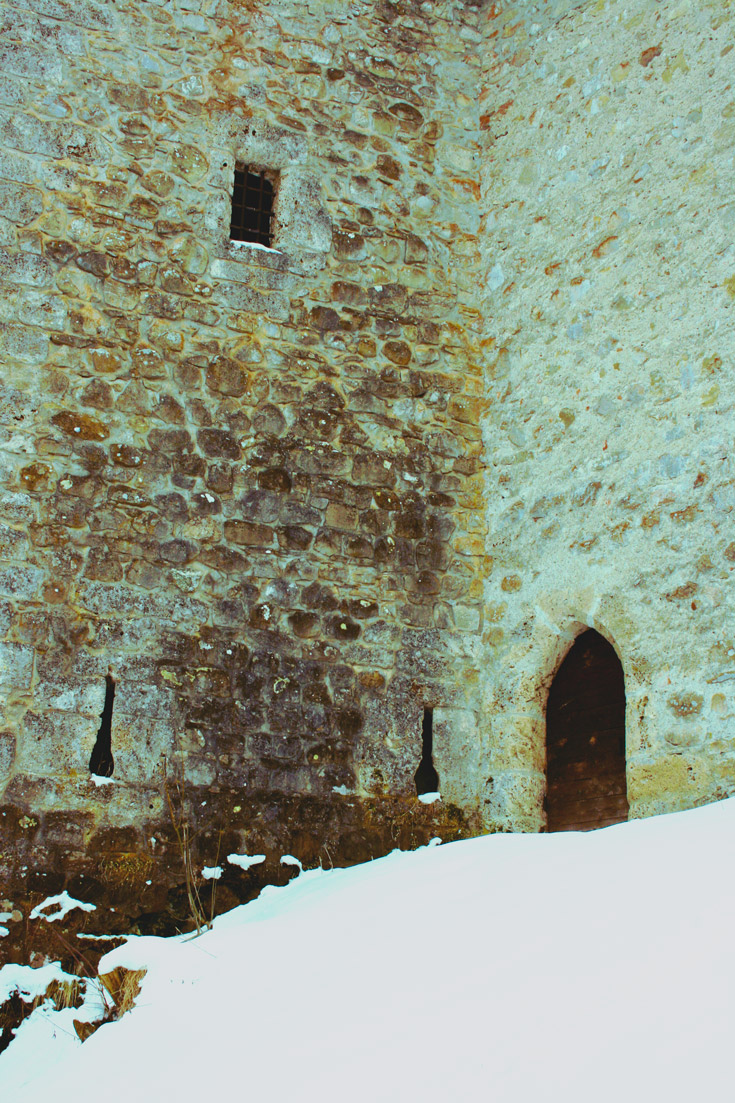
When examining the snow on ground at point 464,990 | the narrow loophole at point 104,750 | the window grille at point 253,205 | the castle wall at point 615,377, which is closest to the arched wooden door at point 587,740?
the castle wall at point 615,377

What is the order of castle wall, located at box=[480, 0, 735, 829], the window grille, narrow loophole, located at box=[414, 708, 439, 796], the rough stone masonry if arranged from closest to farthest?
castle wall, located at box=[480, 0, 735, 829]
the rough stone masonry
narrow loophole, located at box=[414, 708, 439, 796]
the window grille

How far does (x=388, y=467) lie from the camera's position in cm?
582

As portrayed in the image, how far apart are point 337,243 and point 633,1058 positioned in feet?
14.6

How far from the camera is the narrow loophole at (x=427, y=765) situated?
552 cm

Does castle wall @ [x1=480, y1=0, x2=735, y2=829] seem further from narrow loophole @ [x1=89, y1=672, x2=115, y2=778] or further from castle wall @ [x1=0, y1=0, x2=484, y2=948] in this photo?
narrow loophole @ [x1=89, y1=672, x2=115, y2=778]

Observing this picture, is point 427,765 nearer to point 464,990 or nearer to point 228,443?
point 228,443

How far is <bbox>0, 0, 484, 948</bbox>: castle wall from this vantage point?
16.4ft

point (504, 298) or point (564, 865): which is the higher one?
point (504, 298)

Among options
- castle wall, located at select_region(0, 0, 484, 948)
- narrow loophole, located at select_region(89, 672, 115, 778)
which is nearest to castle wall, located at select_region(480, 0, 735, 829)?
castle wall, located at select_region(0, 0, 484, 948)

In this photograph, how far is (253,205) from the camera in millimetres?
5938

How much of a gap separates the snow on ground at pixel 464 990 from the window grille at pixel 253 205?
3.32 metres

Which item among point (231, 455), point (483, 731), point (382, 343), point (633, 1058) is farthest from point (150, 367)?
point (633, 1058)

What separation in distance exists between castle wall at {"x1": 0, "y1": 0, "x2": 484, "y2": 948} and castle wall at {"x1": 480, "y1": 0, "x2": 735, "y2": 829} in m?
0.26

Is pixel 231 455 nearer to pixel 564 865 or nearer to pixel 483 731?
A: pixel 483 731
